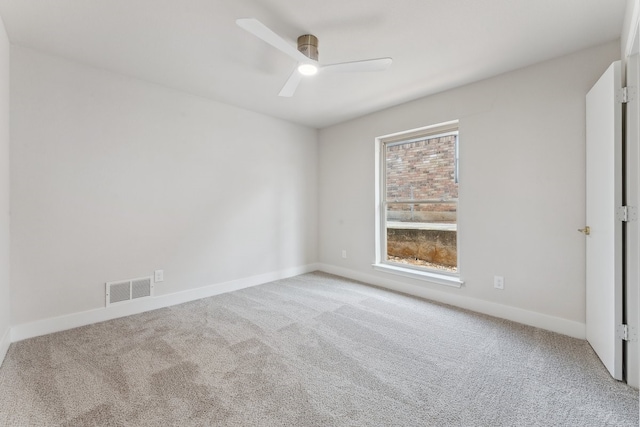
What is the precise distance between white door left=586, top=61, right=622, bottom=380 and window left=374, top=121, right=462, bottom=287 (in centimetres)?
115

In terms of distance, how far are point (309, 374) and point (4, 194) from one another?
2669 mm

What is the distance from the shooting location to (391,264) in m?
3.94

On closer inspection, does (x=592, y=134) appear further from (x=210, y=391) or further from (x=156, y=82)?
(x=156, y=82)

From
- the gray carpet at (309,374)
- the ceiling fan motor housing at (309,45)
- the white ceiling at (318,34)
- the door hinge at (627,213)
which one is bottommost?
the gray carpet at (309,374)

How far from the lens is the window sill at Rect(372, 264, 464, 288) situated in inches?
123

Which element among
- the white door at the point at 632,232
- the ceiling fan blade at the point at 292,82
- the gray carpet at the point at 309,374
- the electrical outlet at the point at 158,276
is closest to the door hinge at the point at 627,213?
Answer: the white door at the point at 632,232

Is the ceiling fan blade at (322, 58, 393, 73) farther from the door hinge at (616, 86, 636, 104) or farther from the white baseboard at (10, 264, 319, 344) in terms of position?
the white baseboard at (10, 264, 319, 344)

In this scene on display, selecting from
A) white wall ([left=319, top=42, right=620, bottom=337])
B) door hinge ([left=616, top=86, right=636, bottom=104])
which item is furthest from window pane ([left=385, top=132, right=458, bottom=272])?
door hinge ([left=616, top=86, right=636, bottom=104])

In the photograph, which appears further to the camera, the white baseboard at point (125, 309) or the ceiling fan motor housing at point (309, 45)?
the white baseboard at point (125, 309)

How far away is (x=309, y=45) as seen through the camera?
6.98 feet

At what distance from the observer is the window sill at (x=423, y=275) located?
313 centimetres

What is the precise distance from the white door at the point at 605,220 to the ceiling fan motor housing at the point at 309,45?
2029 millimetres

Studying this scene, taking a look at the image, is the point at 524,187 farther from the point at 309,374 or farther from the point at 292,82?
the point at 309,374

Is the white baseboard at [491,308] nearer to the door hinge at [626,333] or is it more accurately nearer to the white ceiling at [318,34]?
the door hinge at [626,333]
